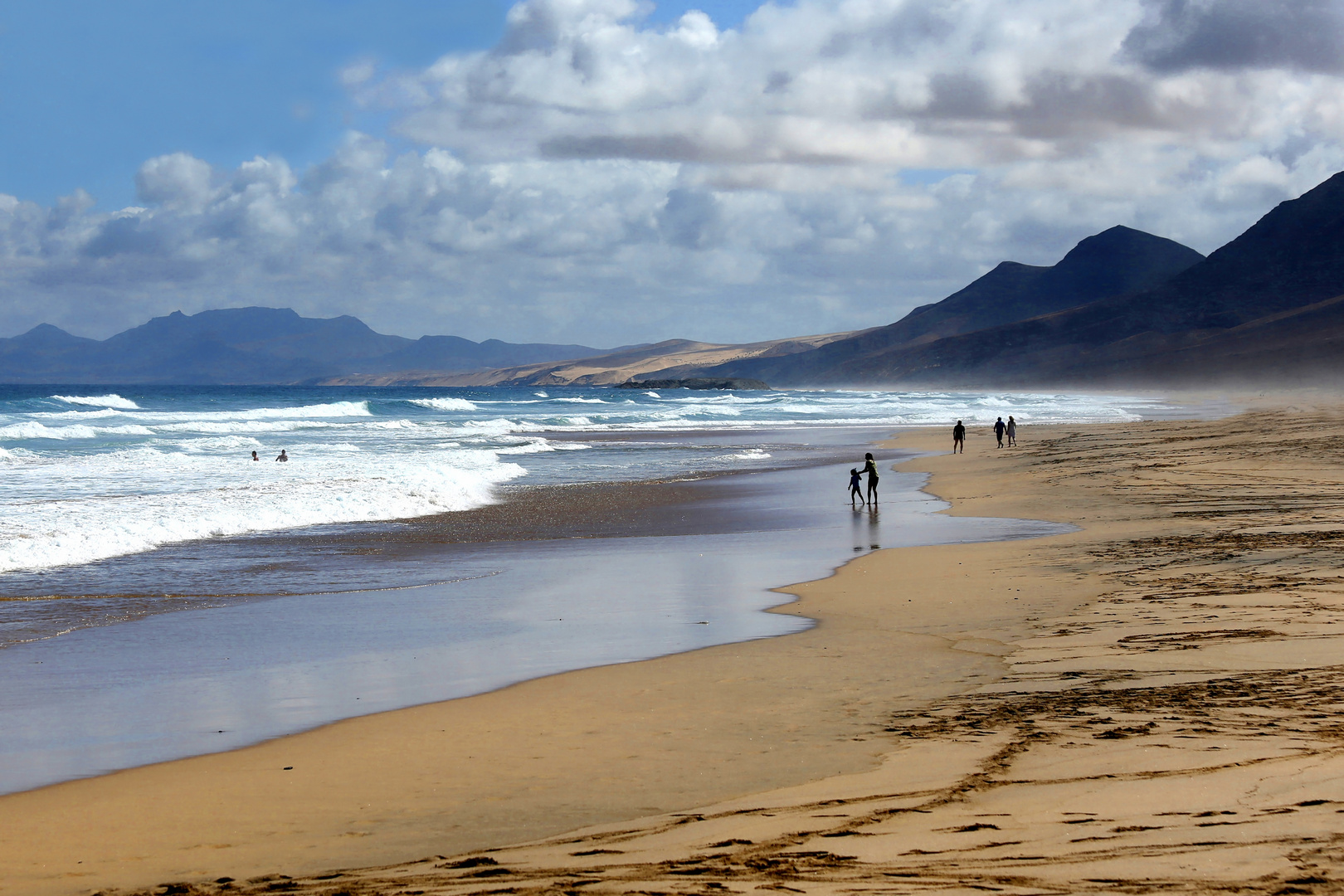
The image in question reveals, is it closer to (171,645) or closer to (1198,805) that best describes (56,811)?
(171,645)

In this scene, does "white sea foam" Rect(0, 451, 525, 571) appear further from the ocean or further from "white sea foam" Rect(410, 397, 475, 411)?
"white sea foam" Rect(410, 397, 475, 411)

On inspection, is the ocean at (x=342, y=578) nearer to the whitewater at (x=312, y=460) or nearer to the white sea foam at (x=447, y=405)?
the whitewater at (x=312, y=460)

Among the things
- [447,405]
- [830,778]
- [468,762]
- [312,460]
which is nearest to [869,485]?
[468,762]

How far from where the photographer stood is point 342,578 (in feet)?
46.8

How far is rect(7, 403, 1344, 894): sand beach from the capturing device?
4.26 m

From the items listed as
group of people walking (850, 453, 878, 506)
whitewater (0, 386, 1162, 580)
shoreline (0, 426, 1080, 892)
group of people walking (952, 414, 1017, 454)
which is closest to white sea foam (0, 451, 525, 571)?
whitewater (0, 386, 1162, 580)

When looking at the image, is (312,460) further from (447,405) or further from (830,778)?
(447,405)

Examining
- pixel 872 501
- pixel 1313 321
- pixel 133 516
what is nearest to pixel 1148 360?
pixel 1313 321

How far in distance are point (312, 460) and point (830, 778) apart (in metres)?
32.5

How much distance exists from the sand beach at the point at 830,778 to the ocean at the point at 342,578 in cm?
100

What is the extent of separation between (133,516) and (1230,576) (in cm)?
1742

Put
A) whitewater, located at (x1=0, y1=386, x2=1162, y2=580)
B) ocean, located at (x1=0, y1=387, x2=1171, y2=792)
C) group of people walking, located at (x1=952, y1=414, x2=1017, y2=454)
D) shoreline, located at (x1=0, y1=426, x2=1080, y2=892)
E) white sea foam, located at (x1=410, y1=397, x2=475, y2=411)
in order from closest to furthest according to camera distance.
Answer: shoreline, located at (x1=0, y1=426, x2=1080, y2=892) < ocean, located at (x1=0, y1=387, x2=1171, y2=792) < whitewater, located at (x1=0, y1=386, x2=1162, y2=580) < group of people walking, located at (x1=952, y1=414, x2=1017, y2=454) < white sea foam, located at (x1=410, y1=397, x2=475, y2=411)

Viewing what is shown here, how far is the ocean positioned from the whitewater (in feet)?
0.45

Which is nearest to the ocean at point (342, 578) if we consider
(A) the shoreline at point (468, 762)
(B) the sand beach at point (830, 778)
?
(A) the shoreline at point (468, 762)
